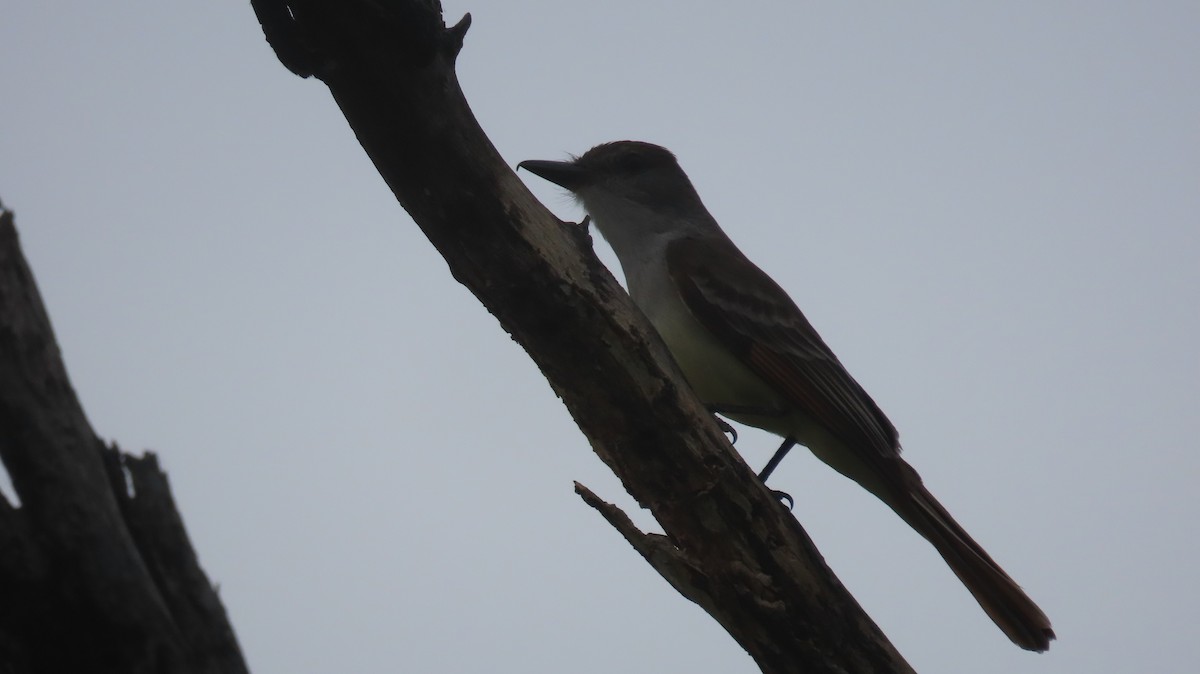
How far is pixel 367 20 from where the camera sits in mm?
3941

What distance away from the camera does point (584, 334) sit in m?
4.25

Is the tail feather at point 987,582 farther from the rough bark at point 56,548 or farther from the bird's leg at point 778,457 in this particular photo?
the rough bark at point 56,548

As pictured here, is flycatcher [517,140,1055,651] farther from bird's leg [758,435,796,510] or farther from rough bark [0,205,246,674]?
rough bark [0,205,246,674]

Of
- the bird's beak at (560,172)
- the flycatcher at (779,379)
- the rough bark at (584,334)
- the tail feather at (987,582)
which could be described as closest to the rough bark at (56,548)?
the rough bark at (584,334)

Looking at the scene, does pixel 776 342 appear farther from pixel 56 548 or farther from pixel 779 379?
pixel 56 548

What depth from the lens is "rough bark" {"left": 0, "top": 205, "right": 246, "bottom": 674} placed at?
2258 mm

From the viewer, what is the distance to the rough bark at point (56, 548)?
2258 mm

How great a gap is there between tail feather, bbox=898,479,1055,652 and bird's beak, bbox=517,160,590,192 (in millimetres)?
2973

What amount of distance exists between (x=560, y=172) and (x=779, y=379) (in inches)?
82.0

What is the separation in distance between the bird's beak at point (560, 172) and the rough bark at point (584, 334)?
7.54ft

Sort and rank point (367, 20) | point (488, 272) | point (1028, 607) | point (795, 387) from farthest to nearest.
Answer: point (795, 387) → point (1028, 607) → point (488, 272) → point (367, 20)

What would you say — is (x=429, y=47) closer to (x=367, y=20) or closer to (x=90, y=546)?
(x=367, y=20)

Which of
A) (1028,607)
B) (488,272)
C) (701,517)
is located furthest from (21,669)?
(1028,607)

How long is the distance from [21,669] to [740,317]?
4.15 m
